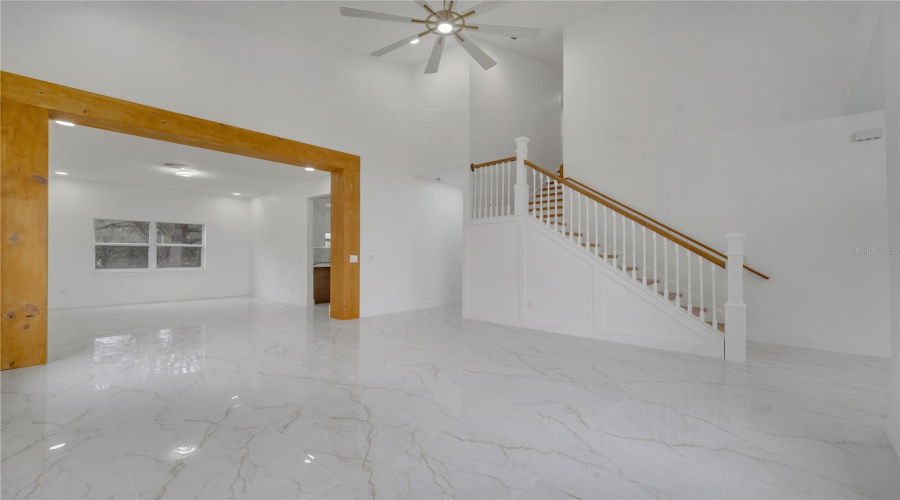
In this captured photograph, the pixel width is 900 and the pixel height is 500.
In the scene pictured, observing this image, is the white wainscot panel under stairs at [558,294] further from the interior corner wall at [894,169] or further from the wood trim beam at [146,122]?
the wood trim beam at [146,122]

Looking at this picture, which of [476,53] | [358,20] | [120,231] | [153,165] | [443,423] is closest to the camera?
[443,423]

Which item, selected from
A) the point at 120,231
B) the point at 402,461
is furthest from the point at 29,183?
the point at 120,231

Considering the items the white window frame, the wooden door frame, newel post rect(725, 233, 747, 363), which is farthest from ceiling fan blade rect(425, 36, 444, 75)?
the white window frame

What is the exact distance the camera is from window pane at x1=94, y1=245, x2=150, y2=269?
25.6 feet

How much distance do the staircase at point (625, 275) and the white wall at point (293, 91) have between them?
1.37 meters

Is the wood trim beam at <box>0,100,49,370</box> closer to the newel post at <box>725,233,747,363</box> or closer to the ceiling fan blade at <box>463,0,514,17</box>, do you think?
the ceiling fan blade at <box>463,0,514,17</box>

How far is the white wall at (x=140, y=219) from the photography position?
733 cm

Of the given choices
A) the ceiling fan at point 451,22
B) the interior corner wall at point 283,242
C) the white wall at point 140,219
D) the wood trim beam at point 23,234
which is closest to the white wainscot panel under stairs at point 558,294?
the ceiling fan at point 451,22

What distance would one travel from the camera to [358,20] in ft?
16.5

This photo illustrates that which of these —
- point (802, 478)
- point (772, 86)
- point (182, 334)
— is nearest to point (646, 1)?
point (772, 86)

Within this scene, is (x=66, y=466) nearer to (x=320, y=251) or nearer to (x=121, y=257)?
(x=320, y=251)

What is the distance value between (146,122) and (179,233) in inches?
236

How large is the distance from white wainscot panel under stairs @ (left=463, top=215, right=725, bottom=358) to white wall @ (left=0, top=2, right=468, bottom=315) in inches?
54.9

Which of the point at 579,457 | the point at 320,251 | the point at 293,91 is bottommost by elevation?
the point at 579,457
